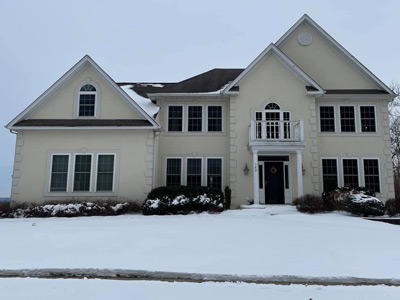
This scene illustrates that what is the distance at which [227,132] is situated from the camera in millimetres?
17062

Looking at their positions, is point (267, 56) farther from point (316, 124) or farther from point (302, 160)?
point (302, 160)

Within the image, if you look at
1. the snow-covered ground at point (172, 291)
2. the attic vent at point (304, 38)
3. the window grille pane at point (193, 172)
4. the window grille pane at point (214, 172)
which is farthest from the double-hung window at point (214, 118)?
the snow-covered ground at point (172, 291)

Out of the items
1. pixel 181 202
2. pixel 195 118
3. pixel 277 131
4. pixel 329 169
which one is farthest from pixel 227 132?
pixel 329 169

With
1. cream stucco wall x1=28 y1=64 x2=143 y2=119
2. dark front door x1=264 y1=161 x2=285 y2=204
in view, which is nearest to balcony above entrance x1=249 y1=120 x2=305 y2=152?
dark front door x1=264 y1=161 x2=285 y2=204

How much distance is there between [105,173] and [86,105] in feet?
12.2

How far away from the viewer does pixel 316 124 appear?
1691 centimetres

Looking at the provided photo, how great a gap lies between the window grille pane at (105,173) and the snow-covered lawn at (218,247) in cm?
484

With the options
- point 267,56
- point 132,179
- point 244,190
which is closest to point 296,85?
point 267,56

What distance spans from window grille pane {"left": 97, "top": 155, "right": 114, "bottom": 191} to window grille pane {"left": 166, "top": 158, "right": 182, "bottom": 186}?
3.09 metres

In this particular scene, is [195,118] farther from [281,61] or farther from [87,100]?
[87,100]

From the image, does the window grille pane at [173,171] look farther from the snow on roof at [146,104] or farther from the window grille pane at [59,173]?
the window grille pane at [59,173]

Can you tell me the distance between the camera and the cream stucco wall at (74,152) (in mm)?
15141

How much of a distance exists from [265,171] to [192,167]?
13.0 feet

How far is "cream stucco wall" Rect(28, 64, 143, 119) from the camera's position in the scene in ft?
52.0
